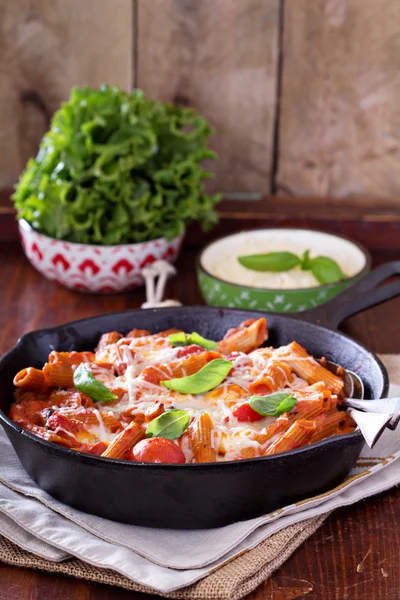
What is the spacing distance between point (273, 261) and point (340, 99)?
797 millimetres

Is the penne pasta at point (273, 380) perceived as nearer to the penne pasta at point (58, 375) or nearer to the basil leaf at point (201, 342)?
the basil leaf at point (201, 342)

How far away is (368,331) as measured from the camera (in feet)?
7.38

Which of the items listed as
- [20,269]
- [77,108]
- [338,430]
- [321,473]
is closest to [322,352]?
[338,430]

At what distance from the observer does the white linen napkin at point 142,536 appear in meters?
1.26

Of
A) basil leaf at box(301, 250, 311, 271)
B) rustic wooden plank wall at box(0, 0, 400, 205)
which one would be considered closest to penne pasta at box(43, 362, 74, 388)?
basil leaf at box(301, 250, 311, 271)

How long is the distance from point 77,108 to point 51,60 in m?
0.51

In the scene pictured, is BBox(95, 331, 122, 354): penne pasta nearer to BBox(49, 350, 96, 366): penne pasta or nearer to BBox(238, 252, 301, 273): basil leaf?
BBox(49, 350, 96, 366): penne pasta

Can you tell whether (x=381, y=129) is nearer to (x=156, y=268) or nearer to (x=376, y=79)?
(x=376, y=79)

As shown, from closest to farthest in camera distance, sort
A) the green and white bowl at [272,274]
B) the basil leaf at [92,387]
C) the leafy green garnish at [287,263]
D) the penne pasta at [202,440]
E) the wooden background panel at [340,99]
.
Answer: the penne pasta at [202,440]
the basil leaf at [92,387]
the green and white bowl at [272,274]
the leafy green garnish at [287,263]
the wooden background panel at [340,99]

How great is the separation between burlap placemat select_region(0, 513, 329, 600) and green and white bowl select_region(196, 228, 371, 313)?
822 mm

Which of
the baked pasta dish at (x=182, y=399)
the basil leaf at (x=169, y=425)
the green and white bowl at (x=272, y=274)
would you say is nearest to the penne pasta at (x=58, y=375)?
the baked pasta dish at (x=182, y=399)

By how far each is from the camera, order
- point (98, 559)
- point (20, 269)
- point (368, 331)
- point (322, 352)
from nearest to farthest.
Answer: point (98, 559)
point (322, 352)
point (368, 331)
point (20, 269)

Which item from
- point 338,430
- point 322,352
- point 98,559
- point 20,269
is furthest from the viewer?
point 20,269

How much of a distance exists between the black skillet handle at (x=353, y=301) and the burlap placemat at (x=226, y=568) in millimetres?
546
